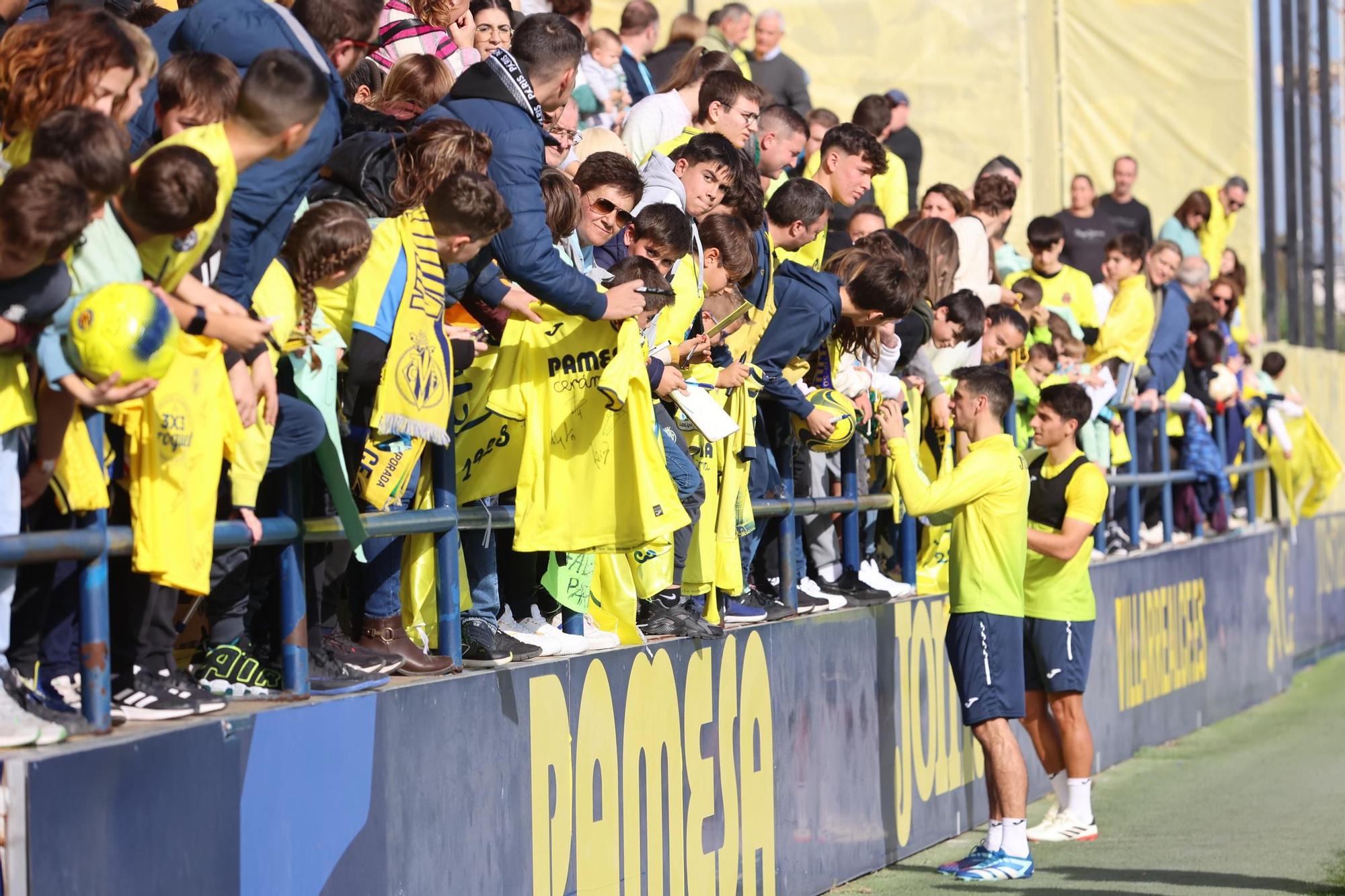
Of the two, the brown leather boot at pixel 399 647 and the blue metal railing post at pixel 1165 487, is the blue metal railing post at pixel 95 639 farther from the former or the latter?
the blue metal railing post at pixel 1165 487

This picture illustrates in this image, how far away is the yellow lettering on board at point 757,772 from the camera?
6.86 metres

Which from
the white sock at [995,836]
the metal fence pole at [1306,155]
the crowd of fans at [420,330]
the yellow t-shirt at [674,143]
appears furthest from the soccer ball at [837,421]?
the metal fence pole at [1306,155]

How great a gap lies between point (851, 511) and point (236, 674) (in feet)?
13.7

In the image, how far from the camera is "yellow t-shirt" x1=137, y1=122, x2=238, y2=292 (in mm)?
4066

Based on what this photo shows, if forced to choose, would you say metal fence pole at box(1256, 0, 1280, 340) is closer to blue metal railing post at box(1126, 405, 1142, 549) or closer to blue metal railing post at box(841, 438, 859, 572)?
blue metal railing post at box(1126, 405, 1142, 549)

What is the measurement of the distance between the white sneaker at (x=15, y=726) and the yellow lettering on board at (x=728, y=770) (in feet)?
10.8

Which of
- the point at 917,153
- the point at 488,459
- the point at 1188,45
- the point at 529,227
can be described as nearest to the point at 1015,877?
the point at 488,459

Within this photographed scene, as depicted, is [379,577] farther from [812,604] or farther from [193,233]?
[812,604]

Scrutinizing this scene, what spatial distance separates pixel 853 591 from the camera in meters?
8.37

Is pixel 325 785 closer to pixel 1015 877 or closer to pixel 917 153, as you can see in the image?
pixel 1015 877

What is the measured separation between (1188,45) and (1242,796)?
12653 millimetres

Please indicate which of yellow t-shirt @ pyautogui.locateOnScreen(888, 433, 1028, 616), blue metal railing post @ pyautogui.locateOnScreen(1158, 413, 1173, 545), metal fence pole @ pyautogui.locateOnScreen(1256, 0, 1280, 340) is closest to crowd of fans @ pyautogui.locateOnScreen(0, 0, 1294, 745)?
yellow t-shirt @ pyautogui.locateOnScreen(888, 433, 1028, 616)

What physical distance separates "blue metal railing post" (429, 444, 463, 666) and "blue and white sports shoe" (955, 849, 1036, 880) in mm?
3231

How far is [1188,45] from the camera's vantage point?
20875 millimetres
